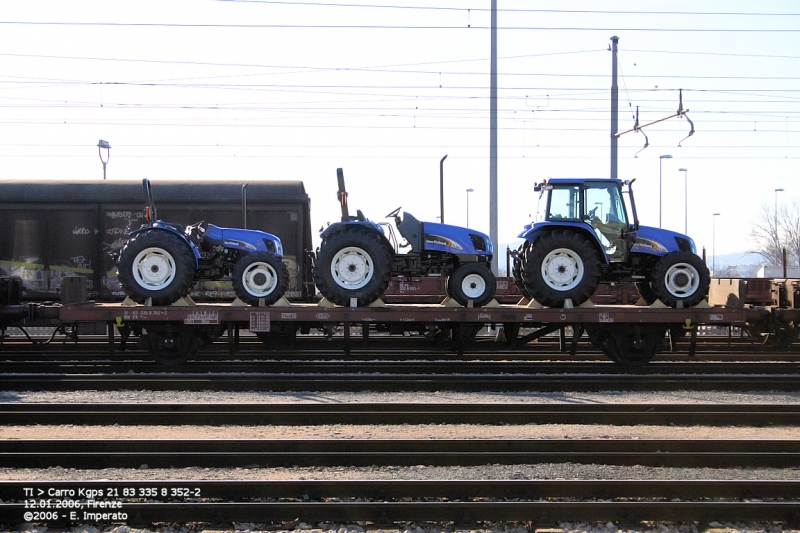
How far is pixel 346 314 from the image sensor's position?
1080 centimetres

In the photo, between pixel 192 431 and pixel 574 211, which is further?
pixel 574 211

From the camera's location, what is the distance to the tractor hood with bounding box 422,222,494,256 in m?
11.6

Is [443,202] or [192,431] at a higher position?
[443,202]

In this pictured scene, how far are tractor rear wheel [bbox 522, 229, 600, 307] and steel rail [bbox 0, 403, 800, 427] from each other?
10.8ft

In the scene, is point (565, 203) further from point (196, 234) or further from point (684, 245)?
point (196, 234)

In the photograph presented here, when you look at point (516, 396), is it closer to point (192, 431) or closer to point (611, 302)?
point (192, 431)

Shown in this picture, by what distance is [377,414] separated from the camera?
770 centimetres

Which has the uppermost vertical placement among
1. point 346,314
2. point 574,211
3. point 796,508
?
point 574,211

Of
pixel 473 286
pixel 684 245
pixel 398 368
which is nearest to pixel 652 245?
pixel 684 245

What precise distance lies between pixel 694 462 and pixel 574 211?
5748 millimetres

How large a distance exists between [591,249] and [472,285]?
2077 millimetres

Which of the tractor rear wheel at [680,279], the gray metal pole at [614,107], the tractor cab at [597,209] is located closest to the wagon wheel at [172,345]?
the tractor cab at [597,209]

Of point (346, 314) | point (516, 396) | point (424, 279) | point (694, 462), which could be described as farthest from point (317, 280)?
point (694, 462)

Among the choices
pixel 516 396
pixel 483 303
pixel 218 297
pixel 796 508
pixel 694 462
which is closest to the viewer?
pixel 796 508
